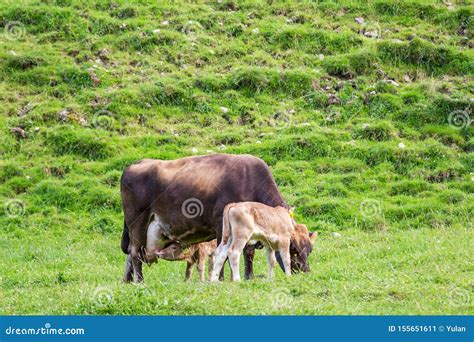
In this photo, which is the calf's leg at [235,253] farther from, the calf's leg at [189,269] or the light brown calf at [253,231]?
the calf's leg at [189,269]

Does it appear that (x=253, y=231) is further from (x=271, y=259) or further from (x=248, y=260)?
(x=248, y=260)

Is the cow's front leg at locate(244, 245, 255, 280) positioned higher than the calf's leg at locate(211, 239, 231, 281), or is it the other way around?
the calf's leg at locate(211, 239, 231, 281)

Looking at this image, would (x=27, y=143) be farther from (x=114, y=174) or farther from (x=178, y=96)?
(x=178, y=96)

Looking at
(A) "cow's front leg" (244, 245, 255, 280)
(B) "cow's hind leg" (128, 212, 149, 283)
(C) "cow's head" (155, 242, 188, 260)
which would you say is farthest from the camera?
(B) "cow's hind leg" (128, 212, 149, 283)

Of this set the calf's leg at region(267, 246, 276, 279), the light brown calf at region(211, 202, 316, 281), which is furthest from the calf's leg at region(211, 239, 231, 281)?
the calf's leg at region(267, 246, 276, 279)

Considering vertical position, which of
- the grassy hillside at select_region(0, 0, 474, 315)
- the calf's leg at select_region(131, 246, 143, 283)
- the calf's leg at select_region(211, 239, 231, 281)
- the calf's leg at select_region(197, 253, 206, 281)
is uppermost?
the calf's leg at select_region(211, 239, 231, 281)

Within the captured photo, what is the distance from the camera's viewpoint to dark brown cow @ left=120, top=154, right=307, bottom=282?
52.5 feet

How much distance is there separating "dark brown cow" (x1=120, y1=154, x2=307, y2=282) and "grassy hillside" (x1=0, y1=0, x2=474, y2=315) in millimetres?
787

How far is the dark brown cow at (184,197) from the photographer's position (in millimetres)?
15992

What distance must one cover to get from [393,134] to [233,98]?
4.82m

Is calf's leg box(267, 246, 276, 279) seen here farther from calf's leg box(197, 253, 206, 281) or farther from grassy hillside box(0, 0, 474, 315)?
calf's leg box(197, 253, 206, 281)

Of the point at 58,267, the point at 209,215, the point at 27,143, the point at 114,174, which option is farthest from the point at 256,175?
the point at 27,143

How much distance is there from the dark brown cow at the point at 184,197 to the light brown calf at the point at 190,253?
0.15 m

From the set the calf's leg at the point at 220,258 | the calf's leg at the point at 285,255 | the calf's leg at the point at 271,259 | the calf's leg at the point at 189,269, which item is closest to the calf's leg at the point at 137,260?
the calf's leg at the point at 189,269
